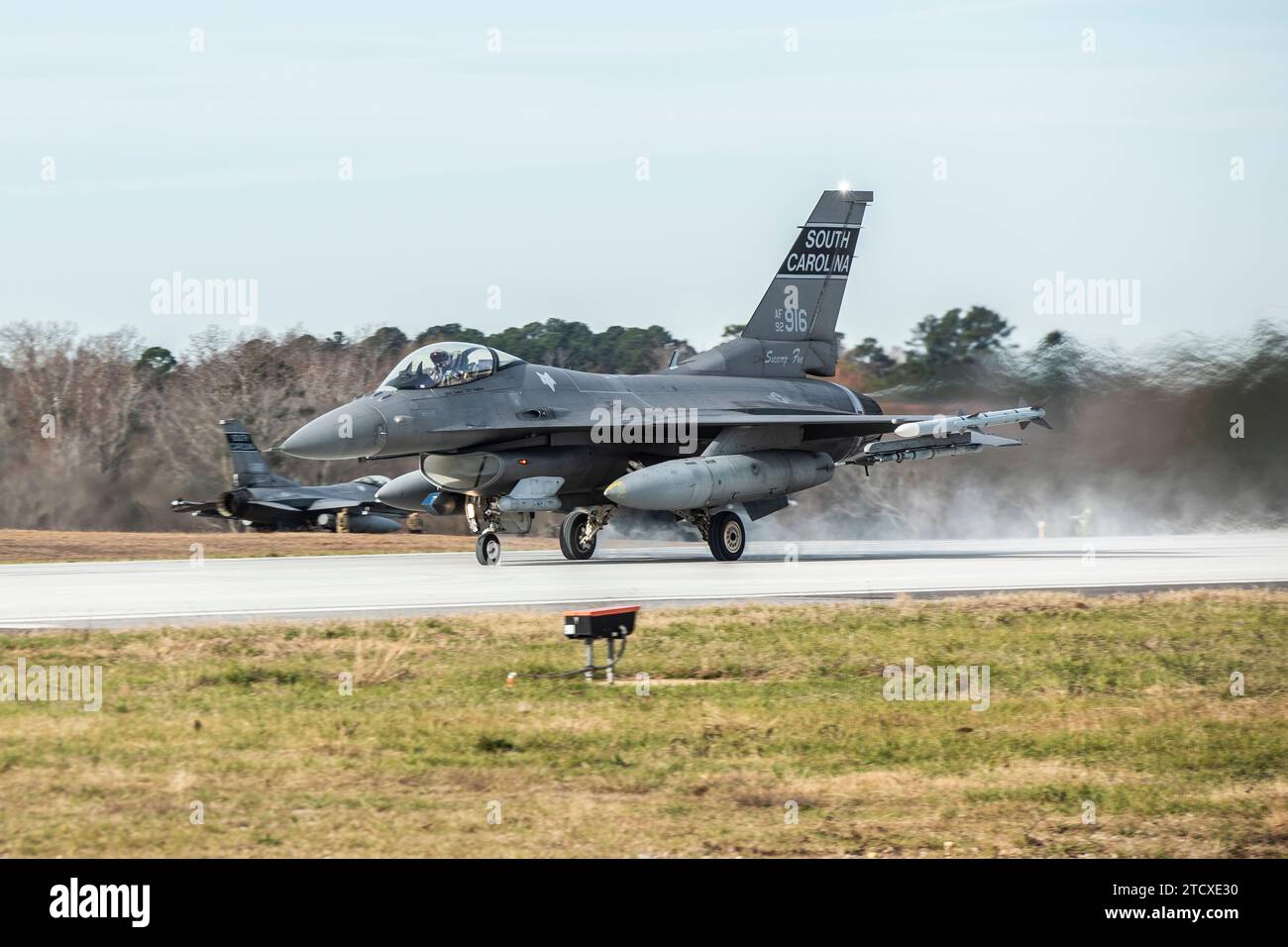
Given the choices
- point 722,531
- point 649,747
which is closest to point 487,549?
point 722,531

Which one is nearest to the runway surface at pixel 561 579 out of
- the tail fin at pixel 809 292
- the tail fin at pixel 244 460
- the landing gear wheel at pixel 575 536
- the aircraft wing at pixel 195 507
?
the landing gear wheel at pixel 575 536

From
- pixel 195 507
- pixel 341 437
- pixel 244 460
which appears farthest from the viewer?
pixel 195 507

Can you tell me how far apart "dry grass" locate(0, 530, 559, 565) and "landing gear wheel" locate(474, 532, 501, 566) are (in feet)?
20.6

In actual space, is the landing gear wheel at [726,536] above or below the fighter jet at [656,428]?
below

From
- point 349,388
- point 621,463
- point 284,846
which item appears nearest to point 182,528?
point 349,388

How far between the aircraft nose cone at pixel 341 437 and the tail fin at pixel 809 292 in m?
9.05

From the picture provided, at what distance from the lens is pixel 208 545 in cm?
3138

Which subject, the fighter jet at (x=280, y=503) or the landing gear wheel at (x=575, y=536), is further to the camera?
the fighter jet at (x=280, y=503)

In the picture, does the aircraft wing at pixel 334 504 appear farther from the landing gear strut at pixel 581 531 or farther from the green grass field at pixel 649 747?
the green grass field at pixel 649 747

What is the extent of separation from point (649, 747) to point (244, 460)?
30.8 metres

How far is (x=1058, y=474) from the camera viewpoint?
30.9 metres

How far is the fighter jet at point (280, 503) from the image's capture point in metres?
37.6

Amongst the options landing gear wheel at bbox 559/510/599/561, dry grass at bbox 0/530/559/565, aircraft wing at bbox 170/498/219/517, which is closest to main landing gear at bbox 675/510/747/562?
landing gear wheel at bbox 559/510/599/561

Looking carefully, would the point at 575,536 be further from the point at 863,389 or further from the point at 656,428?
the point at 863,389
